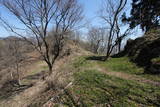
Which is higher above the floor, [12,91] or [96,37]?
[96,37]

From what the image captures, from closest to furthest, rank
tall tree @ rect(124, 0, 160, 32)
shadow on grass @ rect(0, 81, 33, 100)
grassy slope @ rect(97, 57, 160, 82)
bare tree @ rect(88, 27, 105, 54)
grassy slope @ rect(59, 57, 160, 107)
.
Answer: grassy slope @ rect(59, 57, 160, 107) < grassy slope @ rect(97, 57, 160, 82) < shadow on grass @ rect(0, 81, 33, 100) < tall tree @ rect(124, 0, 160, 32) < bare tree @ rect(88, 27, 105, 54)

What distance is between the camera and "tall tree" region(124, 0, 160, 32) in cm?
1717

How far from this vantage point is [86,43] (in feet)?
149

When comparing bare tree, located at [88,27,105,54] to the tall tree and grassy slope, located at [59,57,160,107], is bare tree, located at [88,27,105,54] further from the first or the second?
grassy slope, located at [59,57,160,107]

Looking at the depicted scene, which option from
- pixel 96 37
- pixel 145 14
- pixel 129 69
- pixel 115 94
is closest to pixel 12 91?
pixel 115 94

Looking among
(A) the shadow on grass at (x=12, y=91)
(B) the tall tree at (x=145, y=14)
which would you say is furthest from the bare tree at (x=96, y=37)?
(A) the shadow on grass at (x=12, y=91)

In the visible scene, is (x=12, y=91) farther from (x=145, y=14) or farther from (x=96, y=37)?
(x=96, y=37)

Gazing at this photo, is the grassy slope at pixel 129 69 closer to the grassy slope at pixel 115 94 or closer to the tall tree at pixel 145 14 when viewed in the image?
the grassy slope at pixel 115 94

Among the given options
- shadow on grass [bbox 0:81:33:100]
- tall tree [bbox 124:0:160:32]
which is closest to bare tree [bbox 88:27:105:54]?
tall tree [bbox 124:0:160:32]

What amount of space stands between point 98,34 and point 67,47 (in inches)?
726

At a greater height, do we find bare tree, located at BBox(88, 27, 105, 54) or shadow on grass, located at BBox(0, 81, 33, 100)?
bare tree, located at BBox(88, 27, 105, 54)

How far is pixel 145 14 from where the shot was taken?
18312 mm

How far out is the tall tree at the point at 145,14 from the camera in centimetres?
1717

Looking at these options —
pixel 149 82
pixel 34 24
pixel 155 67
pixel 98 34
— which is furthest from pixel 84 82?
pixel 98 34
